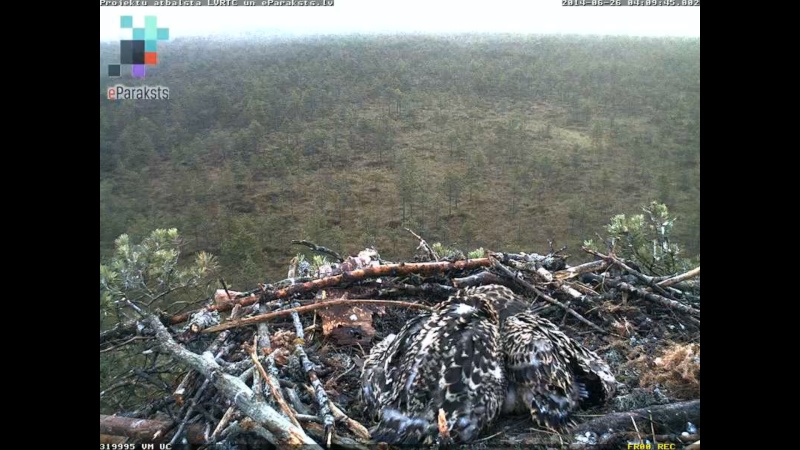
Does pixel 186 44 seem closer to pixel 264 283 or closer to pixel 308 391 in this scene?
pixel 264 283

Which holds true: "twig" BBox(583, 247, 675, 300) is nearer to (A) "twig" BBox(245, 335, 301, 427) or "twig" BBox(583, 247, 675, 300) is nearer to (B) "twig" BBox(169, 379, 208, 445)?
(A) "twig" BBox(245, 335, 301, 427)

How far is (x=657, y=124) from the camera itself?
15.4ft

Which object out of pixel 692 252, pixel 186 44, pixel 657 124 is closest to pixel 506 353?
pixel 692 252

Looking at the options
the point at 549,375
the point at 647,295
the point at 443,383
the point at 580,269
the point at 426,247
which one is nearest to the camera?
the point at 443,383

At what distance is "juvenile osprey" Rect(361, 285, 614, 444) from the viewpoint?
3656 mm

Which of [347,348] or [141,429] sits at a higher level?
[347,348]

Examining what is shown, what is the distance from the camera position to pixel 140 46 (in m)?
4.37

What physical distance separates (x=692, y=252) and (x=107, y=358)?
14.8ft

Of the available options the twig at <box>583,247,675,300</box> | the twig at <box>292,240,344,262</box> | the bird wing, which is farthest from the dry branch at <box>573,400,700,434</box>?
the twig at <box>292,240,344,262</box>

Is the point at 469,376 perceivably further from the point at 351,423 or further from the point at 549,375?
the point at 351,423

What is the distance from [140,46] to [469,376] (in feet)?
10.9

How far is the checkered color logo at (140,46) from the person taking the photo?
435 centimetres

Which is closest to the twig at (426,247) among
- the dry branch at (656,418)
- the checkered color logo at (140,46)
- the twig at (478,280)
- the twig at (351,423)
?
the twig at (478,280)

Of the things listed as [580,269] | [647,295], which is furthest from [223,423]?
[647,295]
